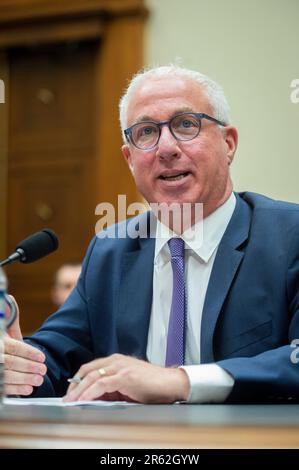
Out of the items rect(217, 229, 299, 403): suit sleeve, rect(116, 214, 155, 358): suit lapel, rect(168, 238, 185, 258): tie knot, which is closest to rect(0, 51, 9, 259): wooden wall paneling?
rect(116, 214, 155, 358): suit lapel

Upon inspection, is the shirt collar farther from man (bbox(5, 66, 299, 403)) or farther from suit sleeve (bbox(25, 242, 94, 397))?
suit sleeve (bbox(25, 242, 94, 397))

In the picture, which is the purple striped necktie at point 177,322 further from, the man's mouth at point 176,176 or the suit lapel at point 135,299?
the man's mouth at point 176,176

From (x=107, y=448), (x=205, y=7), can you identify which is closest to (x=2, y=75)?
(x=205, y=7)

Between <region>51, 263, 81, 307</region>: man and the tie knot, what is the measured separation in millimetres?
1836

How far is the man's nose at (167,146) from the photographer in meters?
1.71

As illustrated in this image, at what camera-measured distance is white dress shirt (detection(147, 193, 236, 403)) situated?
1642 mm

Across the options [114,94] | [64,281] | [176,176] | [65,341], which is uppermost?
[114,94]

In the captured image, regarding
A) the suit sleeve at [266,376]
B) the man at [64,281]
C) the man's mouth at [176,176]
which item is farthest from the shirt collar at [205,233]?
the man at [64,281]

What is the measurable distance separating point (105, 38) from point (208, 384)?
2913 mm

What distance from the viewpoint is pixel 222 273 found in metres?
1.61

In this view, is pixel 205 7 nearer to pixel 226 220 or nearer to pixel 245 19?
pixel 245 19

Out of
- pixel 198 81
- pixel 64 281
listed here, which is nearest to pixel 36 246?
pixel 198 81

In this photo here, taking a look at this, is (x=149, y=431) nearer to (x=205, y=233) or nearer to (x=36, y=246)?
(x=36, y=246)

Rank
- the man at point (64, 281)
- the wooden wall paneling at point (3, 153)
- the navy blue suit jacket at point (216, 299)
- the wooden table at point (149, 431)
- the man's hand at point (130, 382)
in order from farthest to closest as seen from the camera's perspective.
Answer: the wooden wall paneling at point (3, 153)
the man at point (64, 281)
the navy blue suit jacket at point (216, 299)
the man's hand at point (130, 382)
the wooden table at point (149, 431)
